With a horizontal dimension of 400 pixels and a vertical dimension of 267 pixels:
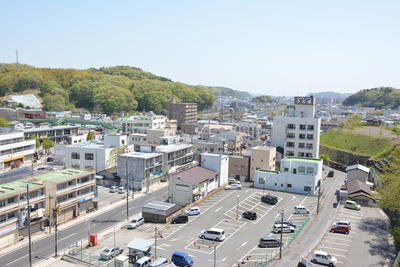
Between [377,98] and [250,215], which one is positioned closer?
[250,215]

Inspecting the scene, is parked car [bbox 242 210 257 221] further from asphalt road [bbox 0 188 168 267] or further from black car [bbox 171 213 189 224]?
asphalt road [bbox 0 188 168 267]

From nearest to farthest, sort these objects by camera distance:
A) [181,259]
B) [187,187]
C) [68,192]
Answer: [181,259], [68,192], [187,187]

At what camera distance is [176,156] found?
1453 inches

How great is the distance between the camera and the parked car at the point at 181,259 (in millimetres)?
17000

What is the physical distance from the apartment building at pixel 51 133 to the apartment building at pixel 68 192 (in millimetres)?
25375

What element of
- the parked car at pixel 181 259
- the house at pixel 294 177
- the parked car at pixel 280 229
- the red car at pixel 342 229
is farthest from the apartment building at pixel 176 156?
the parked car at pixel 181 259

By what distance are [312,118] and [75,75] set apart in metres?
83.5

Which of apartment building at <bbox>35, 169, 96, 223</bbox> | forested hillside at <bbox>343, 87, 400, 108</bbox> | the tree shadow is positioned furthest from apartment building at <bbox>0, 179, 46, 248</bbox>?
forested hillside at <bbox>343, 87, 400, 108</bbox>

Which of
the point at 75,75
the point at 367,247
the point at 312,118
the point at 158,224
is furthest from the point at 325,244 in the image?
the point at 75,75

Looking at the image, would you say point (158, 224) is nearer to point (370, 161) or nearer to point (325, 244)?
point (325, 244)

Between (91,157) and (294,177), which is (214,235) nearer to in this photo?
(294,177)

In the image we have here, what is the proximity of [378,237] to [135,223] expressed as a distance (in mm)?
14789

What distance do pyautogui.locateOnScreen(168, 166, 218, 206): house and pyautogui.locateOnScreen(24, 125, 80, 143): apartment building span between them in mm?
27466

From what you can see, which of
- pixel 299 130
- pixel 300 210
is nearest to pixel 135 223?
pixel 300 210
